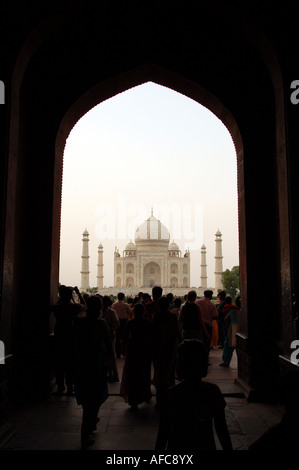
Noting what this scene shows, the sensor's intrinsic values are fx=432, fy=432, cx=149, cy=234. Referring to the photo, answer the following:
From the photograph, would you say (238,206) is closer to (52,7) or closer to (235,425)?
(235,425)

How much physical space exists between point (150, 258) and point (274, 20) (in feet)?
143

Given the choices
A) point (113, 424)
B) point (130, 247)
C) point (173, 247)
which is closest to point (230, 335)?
point (113, 424)

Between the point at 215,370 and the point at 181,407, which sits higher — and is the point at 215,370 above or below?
below

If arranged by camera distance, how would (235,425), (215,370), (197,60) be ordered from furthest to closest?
(215,370) < (197,60) < (235,425)

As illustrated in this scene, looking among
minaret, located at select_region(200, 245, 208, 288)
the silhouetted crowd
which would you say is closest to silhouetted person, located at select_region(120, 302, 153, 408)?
the silhouetted crowd

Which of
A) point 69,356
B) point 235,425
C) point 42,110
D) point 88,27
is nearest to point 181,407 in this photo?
point 235,425

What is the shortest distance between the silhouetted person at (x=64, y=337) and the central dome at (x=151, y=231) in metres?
43.3

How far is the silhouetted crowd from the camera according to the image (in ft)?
5.65

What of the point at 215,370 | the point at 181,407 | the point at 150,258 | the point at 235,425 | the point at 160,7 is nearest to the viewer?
the point at 181,407

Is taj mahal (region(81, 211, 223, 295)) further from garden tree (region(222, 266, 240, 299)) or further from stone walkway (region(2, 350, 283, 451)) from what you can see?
stone walkway (region(2, 350, 283, 451))

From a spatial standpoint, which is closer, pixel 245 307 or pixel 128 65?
pixel 245 307

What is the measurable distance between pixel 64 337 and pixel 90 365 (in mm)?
1416

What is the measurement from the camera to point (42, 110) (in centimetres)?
495

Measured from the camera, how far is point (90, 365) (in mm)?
3227
